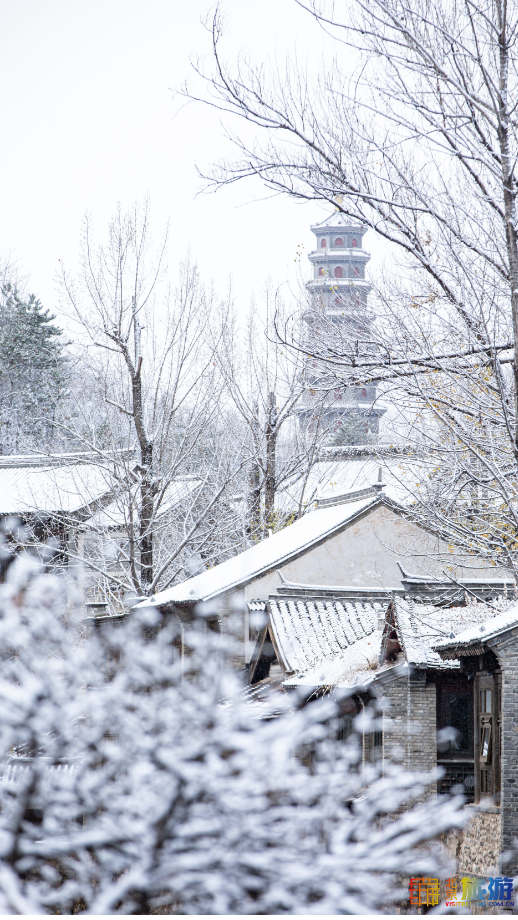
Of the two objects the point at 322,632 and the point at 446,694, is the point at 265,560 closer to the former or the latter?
the point at 322,632

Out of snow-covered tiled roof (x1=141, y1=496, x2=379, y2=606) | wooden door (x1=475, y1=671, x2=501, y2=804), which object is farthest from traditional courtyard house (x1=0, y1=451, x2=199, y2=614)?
wooden door (x1=475, y1=671, x2=501, y2=804)

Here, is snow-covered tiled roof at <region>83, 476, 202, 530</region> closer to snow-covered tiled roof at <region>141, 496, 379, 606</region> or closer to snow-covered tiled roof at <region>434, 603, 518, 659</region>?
snow-covered tiled roof at <region>141, 496, 379, 606</region>

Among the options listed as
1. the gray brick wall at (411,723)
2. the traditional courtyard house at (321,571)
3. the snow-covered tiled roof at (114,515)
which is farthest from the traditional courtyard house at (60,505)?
the gray brick wall at (411,723)

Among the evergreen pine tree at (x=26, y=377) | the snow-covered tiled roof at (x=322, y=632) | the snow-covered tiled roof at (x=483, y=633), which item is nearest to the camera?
the snow-covered tiled roof at (x=483, y=633)

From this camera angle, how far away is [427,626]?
1170cm

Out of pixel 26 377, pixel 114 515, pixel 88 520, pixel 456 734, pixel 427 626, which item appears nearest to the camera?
pixel 456 734

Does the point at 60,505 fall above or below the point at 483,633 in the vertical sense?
above

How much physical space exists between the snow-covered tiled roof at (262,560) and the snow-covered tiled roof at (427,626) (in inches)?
209

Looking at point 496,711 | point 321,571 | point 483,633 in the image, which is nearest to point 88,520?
point 321,571

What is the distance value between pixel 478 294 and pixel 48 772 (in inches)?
284

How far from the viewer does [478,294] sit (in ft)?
31.0

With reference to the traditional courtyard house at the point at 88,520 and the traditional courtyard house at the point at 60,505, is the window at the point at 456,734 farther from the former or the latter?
the traditional courtyard house at the point at 60,505

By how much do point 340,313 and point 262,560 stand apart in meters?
8.82

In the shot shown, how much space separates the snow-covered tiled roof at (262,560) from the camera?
1788cm
